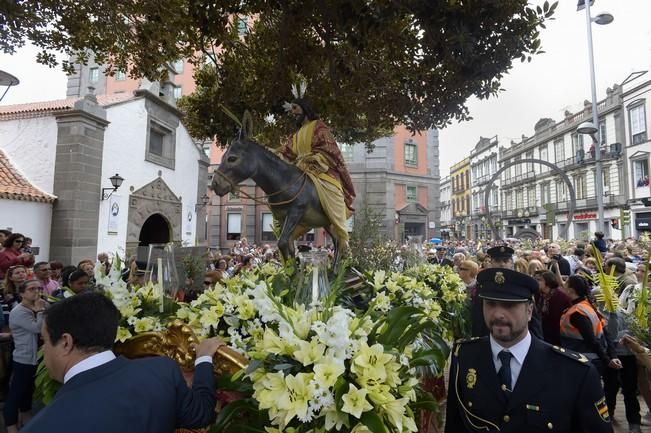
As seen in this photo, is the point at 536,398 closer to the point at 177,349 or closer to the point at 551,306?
the point at 177,349

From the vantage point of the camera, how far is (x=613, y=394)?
4.27 metres

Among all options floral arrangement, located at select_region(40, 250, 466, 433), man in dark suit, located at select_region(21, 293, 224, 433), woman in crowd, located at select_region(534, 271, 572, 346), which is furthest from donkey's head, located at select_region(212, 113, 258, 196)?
woman in crowd, located at select_region(534, 271, 572, 346)

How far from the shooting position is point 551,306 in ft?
15.3

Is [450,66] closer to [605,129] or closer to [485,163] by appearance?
[605,129]

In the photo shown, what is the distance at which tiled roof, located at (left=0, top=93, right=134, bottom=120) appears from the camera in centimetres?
1190

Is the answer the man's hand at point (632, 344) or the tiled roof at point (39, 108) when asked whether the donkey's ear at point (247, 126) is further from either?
the tiled roof at point (39, 108)

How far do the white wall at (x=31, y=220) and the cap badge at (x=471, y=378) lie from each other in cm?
1172

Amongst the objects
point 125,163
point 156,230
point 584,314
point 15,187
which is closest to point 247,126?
point 584,314

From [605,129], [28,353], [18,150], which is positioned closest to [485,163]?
[605,129]

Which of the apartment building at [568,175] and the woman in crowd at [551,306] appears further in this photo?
the apartment building at [568,175]

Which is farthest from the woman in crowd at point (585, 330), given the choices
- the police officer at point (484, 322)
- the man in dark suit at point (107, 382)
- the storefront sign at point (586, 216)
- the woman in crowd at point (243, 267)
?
the storefront sign at point (586, 216)

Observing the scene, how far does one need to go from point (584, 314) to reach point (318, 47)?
478 centimetres

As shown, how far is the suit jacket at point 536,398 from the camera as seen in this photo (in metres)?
1.76

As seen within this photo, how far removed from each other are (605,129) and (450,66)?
33.1 metres
